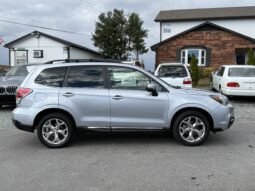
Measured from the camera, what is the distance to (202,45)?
88.2ft

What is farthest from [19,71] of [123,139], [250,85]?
[250,85]

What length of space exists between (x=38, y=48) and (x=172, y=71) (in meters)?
22.0

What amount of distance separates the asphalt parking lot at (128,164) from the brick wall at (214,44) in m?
20.1

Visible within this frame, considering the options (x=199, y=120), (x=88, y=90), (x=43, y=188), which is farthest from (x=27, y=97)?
(x=199, y=120)

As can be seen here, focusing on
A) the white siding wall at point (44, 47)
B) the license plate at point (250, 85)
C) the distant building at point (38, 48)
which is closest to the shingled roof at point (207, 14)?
the distant building at point (38, 48)

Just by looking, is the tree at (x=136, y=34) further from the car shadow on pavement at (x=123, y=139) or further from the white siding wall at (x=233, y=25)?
the car shadow on pavement at (x=123, y=139)

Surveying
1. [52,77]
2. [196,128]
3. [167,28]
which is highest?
[167,28]

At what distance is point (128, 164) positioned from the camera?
5273 mm

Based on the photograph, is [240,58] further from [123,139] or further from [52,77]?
[52,77]

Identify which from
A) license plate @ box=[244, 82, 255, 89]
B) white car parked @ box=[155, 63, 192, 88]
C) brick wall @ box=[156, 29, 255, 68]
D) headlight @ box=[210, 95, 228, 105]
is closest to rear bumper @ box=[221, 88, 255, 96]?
license plate @ box=[244, 82, 255, 89]

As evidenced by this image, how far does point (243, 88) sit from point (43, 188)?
1003 centimetres

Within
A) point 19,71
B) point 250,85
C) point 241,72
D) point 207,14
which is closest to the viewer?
point 19,71

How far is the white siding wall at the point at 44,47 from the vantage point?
103 feet

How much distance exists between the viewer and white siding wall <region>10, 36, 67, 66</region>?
31422 mm
